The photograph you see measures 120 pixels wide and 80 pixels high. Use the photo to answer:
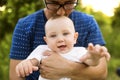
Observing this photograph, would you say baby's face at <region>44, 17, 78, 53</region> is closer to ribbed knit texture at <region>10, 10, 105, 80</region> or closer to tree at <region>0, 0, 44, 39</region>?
ribbed knit texture at <region>10, 10, 105, 80</region>

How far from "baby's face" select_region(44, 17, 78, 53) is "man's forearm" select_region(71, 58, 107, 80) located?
225mm

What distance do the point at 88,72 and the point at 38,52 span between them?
0.44 meters

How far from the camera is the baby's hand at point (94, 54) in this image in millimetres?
3088

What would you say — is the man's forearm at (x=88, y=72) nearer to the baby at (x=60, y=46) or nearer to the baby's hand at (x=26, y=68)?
the baby at (x=60, y=46)

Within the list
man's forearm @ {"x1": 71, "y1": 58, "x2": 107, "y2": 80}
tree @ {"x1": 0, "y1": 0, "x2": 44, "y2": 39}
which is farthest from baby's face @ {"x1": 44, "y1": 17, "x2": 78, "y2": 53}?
tree @ {"x1": 0, "y1": 0, "x2": 44, "y2": 39}

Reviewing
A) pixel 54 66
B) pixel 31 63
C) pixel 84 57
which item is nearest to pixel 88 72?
pixel 54 66

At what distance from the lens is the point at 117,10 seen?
37.3 feet

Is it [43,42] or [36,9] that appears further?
[36,9]

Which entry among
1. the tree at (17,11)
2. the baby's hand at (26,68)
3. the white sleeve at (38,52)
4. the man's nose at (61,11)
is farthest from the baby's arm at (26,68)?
the tree at (17,11)

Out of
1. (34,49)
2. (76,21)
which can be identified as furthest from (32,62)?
(76,21)

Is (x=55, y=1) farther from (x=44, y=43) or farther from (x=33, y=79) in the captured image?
(x=33, y=79)

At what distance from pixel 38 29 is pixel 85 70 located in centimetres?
51

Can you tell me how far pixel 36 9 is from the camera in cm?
734

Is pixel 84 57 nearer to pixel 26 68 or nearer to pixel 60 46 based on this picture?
pixel 60 46
